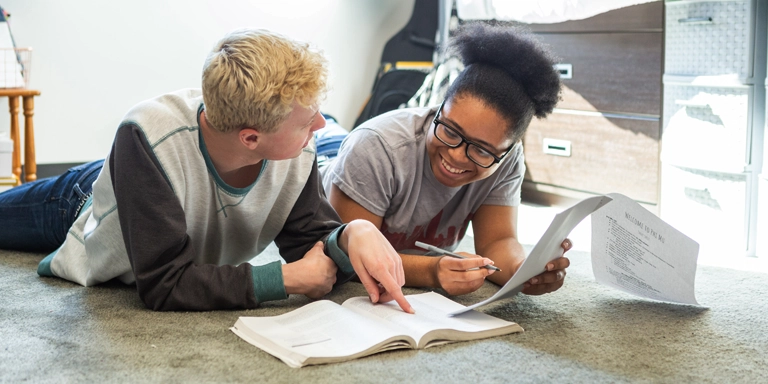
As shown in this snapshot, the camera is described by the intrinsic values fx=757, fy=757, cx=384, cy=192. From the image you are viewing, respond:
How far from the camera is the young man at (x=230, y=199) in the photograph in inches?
40.9

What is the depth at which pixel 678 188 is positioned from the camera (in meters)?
2.01

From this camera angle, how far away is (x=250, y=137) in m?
1.09

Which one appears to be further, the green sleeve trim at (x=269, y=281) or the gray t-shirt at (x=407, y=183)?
the gray t-shirt at (x=407, y=183)

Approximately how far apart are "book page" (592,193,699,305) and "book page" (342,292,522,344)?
9.2 inches

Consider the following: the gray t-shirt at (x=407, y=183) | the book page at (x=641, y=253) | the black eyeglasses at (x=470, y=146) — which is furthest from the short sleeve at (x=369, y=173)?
the book page at (x=641, y=253)

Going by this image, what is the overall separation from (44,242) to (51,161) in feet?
3.97

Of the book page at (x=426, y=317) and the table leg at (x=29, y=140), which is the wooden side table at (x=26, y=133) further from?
the book page at (x=426, y=317)

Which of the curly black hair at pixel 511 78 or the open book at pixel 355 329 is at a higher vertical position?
the curly black hair at pixel 511 78

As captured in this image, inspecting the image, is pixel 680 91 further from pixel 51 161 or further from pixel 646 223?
pixel 51 161

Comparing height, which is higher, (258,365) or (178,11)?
(178,11)

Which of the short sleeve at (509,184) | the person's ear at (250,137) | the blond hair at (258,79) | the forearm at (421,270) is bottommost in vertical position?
the forearm at (421,270)

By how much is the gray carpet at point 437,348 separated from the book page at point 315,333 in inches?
0.7

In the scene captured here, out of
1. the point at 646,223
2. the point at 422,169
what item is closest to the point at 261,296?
the point at 422,169

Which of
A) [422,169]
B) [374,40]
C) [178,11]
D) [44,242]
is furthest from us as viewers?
[374,40]
